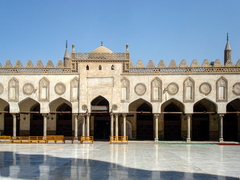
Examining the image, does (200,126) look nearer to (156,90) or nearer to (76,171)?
(156,90)

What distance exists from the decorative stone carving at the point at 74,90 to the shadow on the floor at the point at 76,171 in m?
12.4

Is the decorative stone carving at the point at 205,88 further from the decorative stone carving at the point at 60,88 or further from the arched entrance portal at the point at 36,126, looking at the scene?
the arched entrance portal at the point at 36,126

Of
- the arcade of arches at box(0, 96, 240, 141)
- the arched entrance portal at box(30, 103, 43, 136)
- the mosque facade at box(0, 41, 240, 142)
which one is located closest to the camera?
the mosque facade at box(0, 41, 240, 142)

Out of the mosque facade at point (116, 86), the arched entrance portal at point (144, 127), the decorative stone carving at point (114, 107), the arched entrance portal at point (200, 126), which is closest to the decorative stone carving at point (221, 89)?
the mosque facade at point (116, 86)

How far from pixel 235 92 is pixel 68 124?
1761 cm

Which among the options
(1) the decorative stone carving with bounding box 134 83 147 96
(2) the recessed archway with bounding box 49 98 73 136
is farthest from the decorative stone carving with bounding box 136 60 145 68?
(2) the recessed archway with bounding box 49 98 73 136

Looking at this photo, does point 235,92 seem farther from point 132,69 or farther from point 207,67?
point 132,69

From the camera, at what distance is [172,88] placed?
25.8 metres

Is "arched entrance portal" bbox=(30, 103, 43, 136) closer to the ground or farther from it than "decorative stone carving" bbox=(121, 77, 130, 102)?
closer to the ground

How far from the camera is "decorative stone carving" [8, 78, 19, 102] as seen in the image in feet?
85.7

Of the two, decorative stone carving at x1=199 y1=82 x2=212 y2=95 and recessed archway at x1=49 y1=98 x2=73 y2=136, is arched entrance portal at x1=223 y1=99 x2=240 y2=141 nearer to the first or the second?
decorative stone carving at x1=199 y1=82 x2=212 y2=95

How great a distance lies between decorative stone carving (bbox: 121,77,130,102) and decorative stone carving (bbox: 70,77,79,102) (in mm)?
4544

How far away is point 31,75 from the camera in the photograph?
26234 millimetres

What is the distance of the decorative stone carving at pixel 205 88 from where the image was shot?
2567cm
